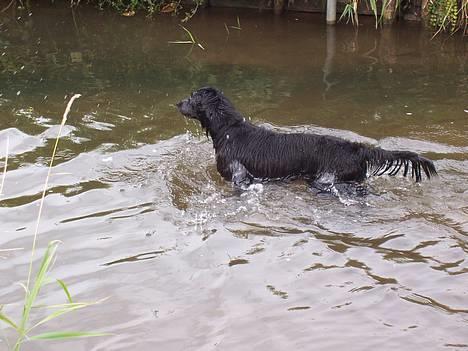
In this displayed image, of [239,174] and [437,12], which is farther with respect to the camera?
[437,12]

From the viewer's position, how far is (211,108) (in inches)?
272

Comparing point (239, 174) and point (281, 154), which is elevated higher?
point (281, 154)

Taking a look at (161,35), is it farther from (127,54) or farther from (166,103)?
(166,103)

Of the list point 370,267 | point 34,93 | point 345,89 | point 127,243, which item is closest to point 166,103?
point 34,93

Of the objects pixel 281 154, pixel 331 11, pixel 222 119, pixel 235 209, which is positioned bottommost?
pixel 235 209

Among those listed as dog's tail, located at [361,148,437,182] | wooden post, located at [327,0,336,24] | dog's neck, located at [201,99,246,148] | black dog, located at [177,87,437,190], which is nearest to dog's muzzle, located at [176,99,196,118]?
black dog, located at [177,87,437,190]

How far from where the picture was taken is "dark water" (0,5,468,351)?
15.3ft

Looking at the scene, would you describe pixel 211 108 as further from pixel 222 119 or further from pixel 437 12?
pixel 437 12

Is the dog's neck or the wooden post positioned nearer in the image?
the dog's neck

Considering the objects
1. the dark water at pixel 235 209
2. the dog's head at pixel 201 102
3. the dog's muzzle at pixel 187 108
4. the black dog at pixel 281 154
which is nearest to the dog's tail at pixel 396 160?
the black dog at pixel 281 154

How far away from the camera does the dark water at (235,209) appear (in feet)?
15.3

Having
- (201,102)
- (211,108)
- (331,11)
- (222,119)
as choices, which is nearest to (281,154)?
(222,119)

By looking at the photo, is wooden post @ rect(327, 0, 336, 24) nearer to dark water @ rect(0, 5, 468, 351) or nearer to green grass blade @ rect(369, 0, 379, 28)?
green grass blade @ rect(369, 0, 379, 28)

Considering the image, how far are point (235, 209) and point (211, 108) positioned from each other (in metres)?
1.21
